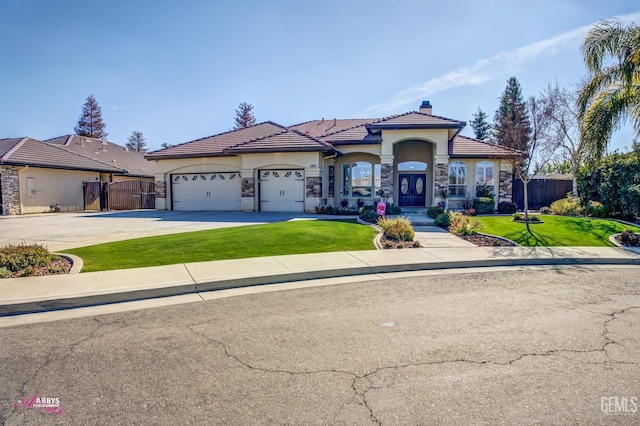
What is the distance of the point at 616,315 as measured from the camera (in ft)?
17.0

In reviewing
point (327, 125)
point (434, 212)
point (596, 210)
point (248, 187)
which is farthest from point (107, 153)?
point (596, 210)

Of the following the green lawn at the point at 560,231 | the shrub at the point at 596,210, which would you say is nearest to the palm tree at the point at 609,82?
the green lawn at the point at 560,231

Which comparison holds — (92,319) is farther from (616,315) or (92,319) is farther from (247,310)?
(616,315)

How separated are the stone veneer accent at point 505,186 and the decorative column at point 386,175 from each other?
701 cm

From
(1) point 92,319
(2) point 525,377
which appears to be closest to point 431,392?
(2) point 525,377

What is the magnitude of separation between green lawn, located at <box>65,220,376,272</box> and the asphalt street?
9.76ft

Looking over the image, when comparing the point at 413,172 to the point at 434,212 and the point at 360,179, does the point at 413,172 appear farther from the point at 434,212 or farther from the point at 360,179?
the point at 434,212

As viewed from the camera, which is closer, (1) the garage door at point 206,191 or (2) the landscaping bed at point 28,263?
(2) the landscaping bed at point 28,263

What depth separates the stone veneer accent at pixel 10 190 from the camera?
2117 cm

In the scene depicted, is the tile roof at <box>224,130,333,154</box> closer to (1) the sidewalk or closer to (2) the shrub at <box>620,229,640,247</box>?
(1) the sidewalk

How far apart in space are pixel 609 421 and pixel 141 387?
A: 396 centimetres

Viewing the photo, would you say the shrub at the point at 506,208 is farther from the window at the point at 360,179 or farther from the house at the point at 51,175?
the house at the point at 51,175

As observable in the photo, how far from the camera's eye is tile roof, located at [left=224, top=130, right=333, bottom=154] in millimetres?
19188

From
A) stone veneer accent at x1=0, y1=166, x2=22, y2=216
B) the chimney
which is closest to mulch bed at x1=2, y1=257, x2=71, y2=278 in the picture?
stone veneer accent at x1=0, y1=166, x2=22, y2=216
